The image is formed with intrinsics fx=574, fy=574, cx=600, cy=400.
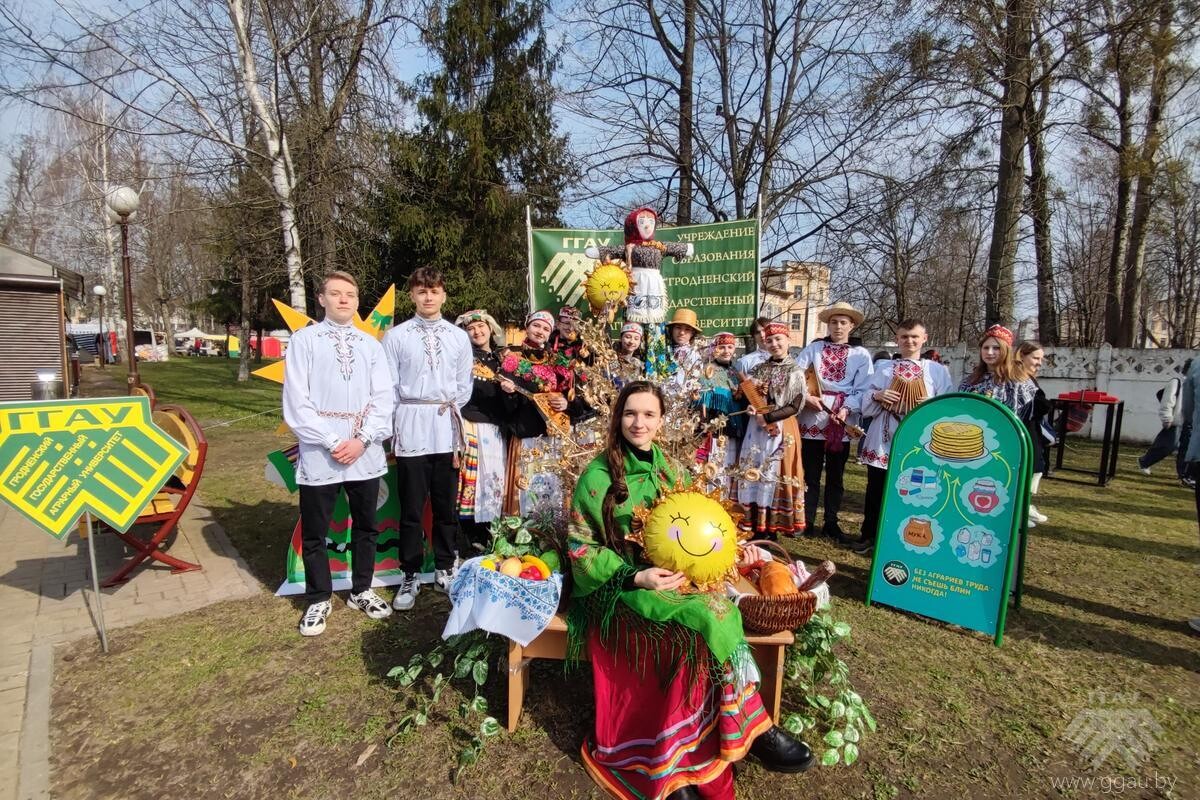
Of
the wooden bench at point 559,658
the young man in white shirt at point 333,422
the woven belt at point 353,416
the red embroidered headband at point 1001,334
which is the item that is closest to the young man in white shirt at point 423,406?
the young man in white shirt at point 333,422

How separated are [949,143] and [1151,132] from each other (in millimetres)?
3997

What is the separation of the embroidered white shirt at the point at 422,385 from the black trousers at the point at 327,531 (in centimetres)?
34

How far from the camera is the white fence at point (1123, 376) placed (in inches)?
382

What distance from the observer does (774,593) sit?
93.0 inches

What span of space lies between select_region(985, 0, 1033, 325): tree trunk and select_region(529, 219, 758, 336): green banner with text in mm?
4783

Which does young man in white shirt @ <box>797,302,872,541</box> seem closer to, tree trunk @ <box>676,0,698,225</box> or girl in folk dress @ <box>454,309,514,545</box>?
girl in folk dress @ <box>454,309,514,545</box>

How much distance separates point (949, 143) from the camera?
8.85 m

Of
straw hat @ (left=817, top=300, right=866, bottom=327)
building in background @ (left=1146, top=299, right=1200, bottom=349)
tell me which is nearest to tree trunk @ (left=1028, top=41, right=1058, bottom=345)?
straw hat @ (left=817, top=300, right=866, bottom=327)

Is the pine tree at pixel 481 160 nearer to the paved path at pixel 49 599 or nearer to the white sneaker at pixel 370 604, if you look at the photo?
the paved path at pixel 49 599

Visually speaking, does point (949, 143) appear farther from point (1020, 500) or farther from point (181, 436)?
point (181, 436)

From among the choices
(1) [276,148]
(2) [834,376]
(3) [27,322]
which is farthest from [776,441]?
(3) [27,322]

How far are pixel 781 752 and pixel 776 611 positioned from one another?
0.54 m

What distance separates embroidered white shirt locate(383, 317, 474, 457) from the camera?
343cm

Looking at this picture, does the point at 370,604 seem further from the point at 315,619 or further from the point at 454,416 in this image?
the point at 454,416
